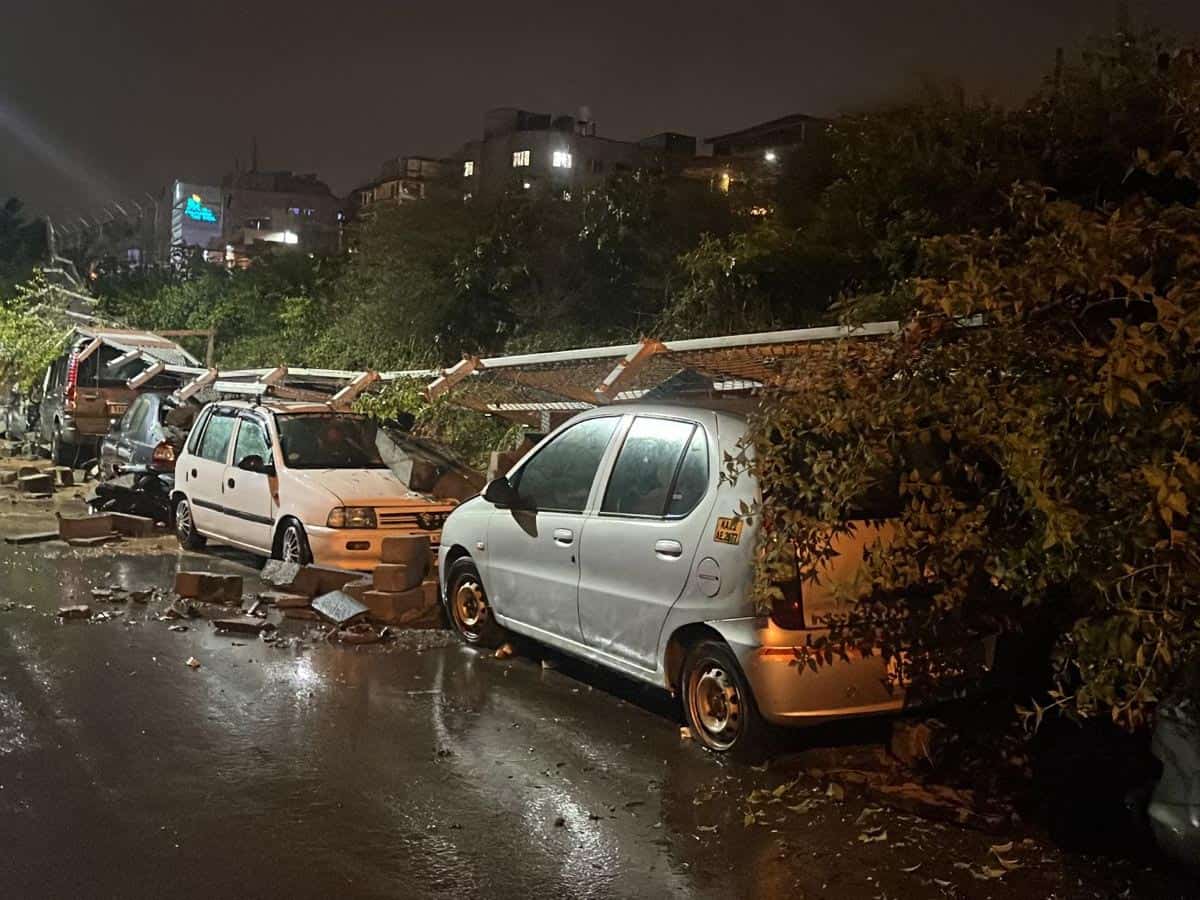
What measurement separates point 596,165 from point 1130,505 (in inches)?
2559

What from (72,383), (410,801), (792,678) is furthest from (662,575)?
(72,383)

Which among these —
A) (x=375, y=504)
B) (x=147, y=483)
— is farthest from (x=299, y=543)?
(x=147, y=483)

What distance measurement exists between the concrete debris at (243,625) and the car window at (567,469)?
2323 millimetres

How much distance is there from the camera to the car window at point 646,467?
6.23 m

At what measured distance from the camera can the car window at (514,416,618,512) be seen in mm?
6934

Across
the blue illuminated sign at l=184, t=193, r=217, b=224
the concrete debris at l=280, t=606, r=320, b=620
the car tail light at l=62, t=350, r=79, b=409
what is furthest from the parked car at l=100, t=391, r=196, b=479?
the blue illuminated sign at l=184, t=193, r=217, b=224

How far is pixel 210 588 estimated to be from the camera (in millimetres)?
9438

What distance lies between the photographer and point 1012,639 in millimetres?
6098

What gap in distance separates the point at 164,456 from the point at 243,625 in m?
5.98

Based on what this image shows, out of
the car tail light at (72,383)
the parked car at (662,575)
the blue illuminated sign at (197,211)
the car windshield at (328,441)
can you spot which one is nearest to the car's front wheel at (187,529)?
the car windshield at (328,441)

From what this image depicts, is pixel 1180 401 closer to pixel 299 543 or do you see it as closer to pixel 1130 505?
pixel 1130 505

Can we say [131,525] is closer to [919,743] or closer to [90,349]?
[90,349]

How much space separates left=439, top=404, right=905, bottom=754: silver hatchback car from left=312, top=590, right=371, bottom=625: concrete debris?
1.31 m

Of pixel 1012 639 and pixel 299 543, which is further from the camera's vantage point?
pixel 299 543
